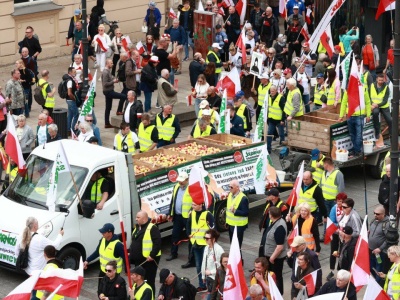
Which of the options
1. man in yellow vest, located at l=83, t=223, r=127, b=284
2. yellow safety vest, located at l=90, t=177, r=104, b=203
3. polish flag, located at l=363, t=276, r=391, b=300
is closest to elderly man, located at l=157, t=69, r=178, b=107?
yellow safety vest, located at l=90, t=177, r=104, b=203

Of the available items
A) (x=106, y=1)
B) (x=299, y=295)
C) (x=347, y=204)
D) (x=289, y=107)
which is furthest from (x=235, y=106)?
(x=106, y=1)

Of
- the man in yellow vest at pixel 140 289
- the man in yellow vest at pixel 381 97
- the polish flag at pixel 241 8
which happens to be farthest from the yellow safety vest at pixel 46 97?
the man in yellow vest at pixel 140 289

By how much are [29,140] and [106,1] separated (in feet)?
41.6

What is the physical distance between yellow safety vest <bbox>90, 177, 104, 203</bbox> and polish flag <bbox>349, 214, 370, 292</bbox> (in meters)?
5.00

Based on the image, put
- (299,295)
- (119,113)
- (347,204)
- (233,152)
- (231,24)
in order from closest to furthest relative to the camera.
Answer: (299,295) → (347,204) → (233,152) → (119,113) → (231,24)

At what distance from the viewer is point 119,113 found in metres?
28.2

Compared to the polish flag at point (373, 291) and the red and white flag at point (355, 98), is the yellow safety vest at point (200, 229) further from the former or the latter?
the red and white flag at point (355, 98)

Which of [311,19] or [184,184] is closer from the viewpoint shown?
[184,184]

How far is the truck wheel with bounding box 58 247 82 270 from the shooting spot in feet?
63.3

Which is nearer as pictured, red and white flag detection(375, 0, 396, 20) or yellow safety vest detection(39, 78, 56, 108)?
red and white flag detection(375, 0, 396, 20)

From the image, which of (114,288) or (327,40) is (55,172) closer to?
(114,288)

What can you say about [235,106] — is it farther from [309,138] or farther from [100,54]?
[100,54]

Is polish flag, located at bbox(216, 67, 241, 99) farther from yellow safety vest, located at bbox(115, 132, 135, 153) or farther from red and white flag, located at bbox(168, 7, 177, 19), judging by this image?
red and white flag, located at bbox(168, 7, 177, 19)

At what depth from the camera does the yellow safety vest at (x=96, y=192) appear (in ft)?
64.8
